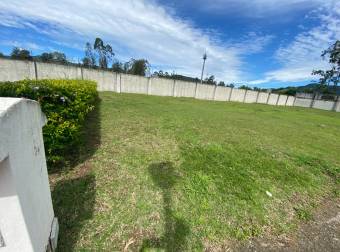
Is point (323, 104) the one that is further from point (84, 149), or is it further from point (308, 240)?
point (84, 149)

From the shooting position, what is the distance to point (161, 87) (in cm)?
2064

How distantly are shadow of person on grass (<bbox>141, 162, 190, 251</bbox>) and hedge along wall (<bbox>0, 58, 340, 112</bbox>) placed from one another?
13395 millimetres

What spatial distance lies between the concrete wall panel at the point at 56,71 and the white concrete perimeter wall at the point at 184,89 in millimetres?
10030

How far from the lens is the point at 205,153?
462 centimetres

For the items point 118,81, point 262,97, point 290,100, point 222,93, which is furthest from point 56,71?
point 290,100

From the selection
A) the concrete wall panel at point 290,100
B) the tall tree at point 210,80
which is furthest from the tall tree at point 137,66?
the concrete wall panel at point 290,100

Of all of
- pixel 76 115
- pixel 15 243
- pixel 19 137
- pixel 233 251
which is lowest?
pixel 233 251

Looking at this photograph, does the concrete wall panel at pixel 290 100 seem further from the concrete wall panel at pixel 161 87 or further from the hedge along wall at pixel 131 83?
the concrete wall panel at pixel 161 87

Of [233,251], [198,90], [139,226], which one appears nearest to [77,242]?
[139,226]

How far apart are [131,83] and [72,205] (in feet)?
55.2

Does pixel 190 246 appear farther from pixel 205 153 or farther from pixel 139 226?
pixel 205 153

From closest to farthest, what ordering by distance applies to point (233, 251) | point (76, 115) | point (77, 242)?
point (77, 242), point (233, 251), point (76, 115)

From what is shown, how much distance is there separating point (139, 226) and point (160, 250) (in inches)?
15.1

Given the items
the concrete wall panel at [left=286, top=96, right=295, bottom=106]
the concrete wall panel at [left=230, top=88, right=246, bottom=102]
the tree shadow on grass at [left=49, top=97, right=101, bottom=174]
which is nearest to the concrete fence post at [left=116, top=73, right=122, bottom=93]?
the tree shadow on grass at [left=49, top=97, right=101, bottom=174]
